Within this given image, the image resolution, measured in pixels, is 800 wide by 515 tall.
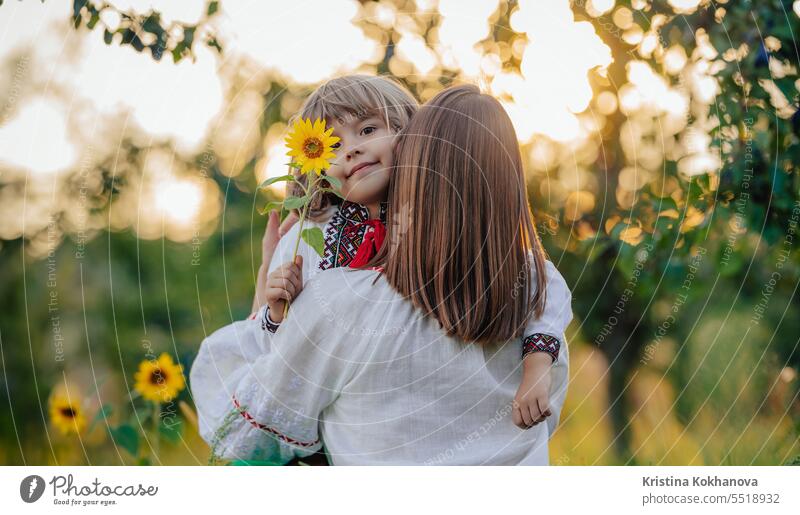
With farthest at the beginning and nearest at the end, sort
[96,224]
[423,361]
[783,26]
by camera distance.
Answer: [96,224]
[783,26]
[423,361]

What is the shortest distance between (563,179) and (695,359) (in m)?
0.74

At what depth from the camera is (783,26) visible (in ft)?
6.00

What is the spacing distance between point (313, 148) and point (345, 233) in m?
0.16

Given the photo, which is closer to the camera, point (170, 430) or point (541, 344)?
point (541, 344)

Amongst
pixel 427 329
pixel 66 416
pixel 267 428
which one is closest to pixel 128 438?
pixel 66 416

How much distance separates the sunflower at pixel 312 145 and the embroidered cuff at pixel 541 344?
42cm

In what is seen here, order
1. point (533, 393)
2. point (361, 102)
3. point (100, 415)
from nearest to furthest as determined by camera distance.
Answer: point (533, 393)
point (361, 102)
point (100, 415)

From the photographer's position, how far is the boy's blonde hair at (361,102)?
139 centimetres

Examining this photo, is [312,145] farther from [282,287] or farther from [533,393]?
[533,393]

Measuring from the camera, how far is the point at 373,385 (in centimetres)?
133

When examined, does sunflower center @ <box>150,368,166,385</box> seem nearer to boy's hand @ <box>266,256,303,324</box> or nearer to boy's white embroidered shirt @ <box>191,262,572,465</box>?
boy's white embroidered shirt @ <box>191,262,572,465</box>
